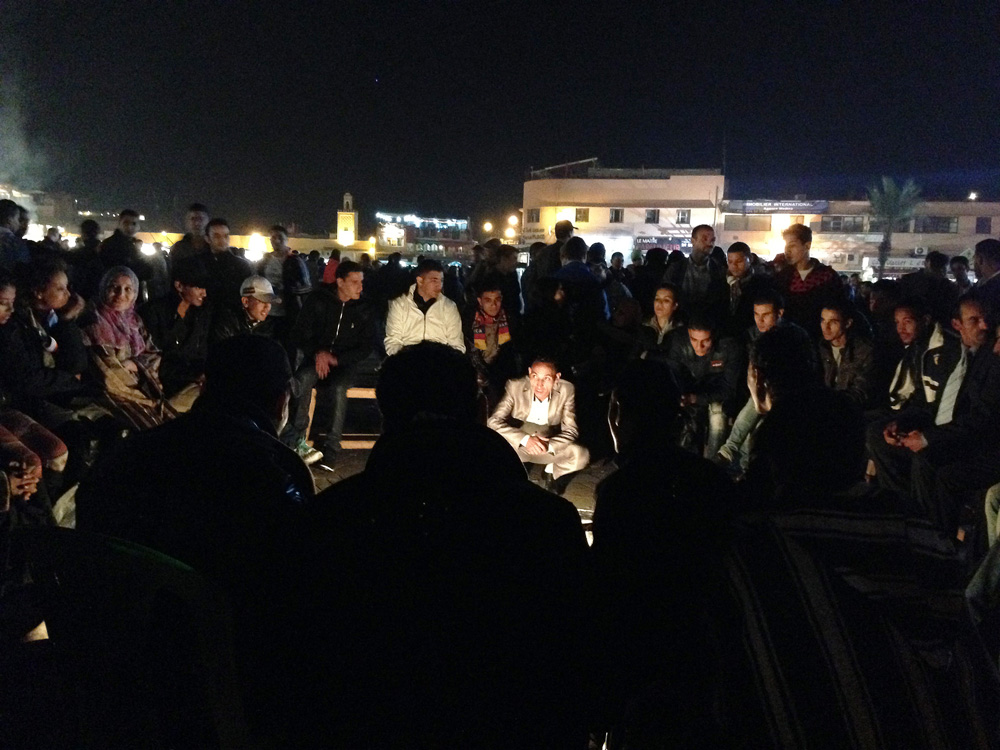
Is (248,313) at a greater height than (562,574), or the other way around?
(248,313)

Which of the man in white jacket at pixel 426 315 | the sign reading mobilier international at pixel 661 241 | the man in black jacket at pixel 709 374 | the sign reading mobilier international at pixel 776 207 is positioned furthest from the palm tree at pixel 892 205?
the man in white jacket at pixel 426 315

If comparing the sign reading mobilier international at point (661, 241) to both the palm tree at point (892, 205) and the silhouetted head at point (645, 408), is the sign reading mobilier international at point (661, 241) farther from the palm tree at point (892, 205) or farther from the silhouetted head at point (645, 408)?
the silhouetted head at point (645, 408)

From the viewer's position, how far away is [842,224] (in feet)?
151

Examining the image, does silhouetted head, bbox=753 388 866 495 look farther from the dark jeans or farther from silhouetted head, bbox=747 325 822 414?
the dark jeans

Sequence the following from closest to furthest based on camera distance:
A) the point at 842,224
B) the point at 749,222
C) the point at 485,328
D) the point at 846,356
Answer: the point at 846,356 < the point at 485,328 < the point at 842,224 < the point at 749,222

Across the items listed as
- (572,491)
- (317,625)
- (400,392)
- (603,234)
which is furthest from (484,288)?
(603,234)

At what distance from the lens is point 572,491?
6.29 m

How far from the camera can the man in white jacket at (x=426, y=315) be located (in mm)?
6918

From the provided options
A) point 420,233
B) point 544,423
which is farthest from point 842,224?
point 544,423

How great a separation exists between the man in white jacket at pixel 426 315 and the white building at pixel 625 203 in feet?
139

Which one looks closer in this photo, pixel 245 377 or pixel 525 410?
pixel 245 377

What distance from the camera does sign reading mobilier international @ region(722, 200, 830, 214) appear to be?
45.5 meters

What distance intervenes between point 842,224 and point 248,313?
47501 millimetres

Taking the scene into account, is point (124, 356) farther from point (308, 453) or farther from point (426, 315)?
point (426, 315)
